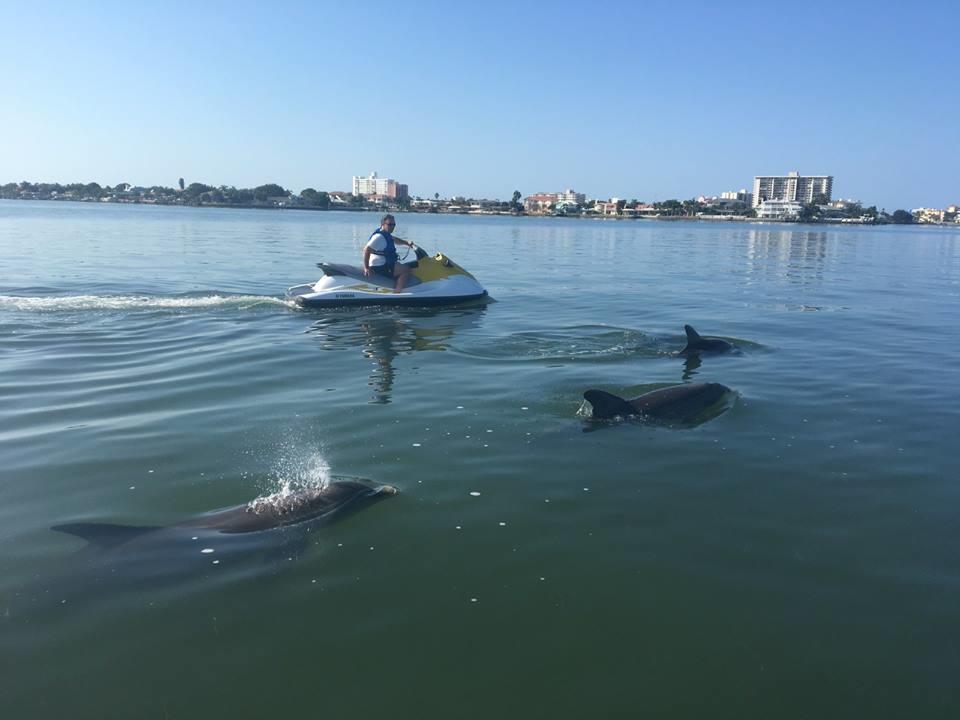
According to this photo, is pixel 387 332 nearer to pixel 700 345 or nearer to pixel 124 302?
pixel 700 345

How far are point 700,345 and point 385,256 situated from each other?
9.75 m

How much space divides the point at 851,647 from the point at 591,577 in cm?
204

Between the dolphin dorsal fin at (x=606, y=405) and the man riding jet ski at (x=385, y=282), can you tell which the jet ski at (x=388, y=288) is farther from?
the dolphin dorsal fin at (x=606, y=405)

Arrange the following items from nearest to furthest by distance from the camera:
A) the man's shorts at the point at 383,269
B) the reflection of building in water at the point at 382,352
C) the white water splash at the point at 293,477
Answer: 1. the white water splash at the point at 293,477
2. the reflection of building in water at the point at 382,352
3. the man's shorts at the point at 383,269

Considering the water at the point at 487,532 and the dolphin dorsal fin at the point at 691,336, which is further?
the dolphin dorsal fin at the point at 691,336

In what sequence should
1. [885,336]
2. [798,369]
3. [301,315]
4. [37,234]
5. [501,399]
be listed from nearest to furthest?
1. [501,399]
2. [798,369]
3. [885,336]
4. [301,315]
5. [37,234]

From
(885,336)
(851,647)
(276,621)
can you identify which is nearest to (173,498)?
(276,621)

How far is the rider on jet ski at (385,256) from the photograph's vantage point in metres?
21.3

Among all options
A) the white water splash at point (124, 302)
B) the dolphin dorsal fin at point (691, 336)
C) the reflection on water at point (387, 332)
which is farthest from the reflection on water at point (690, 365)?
the white water splash at point (124, 302)

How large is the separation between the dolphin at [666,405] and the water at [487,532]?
32 centimetres

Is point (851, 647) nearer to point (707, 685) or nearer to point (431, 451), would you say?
point (707, 685)

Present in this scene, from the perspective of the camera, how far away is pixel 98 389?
1243cm

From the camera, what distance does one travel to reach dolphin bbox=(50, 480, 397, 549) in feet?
22.2

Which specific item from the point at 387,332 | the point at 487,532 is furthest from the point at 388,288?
the point at 487,532
